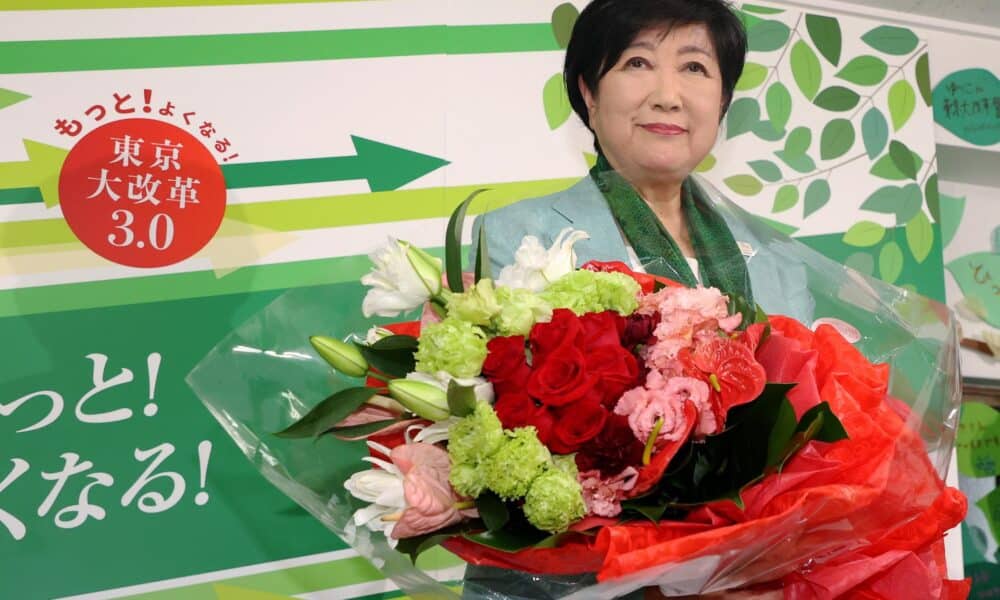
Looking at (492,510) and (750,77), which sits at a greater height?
(750,77)

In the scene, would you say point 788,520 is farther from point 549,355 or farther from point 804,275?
point 804,275

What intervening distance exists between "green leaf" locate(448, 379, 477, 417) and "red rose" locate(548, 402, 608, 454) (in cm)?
9

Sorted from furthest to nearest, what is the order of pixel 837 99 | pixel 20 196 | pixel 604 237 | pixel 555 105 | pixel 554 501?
pixel 837 99, pixel 555 105, pixel 20 196, pixel 604 237, pixel 554 501

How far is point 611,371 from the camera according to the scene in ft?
3.22

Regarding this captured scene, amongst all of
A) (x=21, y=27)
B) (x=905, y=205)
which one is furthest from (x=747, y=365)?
(x=905, y=205)

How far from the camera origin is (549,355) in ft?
3.25

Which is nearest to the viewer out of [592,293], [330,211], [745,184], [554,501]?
[554,501]

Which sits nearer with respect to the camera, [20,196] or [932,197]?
[20,196]

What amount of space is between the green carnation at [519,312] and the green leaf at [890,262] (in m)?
1.84

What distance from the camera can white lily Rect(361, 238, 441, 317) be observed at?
108 centimetres

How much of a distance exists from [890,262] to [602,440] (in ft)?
6.28

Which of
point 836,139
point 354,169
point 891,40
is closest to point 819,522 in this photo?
point 354,169

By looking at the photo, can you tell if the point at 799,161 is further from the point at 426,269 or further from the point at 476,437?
the point at 476,437

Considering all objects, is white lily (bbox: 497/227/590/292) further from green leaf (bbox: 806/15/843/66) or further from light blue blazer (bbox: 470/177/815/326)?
green leaf (bbox: 806/15/843/66)
